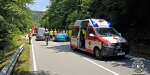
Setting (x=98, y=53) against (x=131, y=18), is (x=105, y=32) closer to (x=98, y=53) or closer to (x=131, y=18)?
(x=98, y=53)

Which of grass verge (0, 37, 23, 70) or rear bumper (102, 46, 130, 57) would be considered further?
grass verge (0, 37, 23, 70)

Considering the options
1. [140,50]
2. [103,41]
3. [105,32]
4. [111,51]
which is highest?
[105,32]

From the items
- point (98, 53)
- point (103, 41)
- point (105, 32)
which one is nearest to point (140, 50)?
point (105, 32)

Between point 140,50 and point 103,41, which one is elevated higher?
Answer: point 103,41

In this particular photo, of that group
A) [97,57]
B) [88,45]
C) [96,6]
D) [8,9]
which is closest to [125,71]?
[97,57]

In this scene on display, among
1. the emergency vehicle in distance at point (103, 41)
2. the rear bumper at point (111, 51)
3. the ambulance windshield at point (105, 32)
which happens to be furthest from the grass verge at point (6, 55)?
the ambulance windshield at point (105, 32)

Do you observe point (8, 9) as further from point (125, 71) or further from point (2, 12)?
point (125, 71)

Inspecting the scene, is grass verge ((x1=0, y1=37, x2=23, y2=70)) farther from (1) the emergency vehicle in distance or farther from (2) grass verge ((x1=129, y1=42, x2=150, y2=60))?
(2) grass verge ((x1=129, y1=42, x2=150, y2=60))

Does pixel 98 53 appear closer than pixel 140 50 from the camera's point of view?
Yes

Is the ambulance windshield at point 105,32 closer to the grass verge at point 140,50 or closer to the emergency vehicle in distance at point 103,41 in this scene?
the emergency vehicle in distance at point 103,41

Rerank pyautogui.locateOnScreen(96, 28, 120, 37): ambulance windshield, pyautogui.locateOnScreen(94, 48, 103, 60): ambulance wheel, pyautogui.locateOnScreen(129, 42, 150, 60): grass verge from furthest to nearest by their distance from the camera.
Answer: pyautogui.locateOnScreen(129, 42, 150, 60): grass verge
pyautogui.locateOnScreen(96, 28, 120, 37): ambulance windshield
pyautogui.locateOnScreen(94, 48, 103, 60): ambulance wheel

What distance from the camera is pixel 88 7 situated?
26.6 m

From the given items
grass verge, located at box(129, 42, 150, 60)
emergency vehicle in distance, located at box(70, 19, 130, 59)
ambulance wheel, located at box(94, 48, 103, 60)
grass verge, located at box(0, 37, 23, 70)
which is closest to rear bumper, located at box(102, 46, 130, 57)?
emergency vehicle in distance, located at box(70, 19, 130, 59)

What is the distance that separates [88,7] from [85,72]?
61.5 feet
